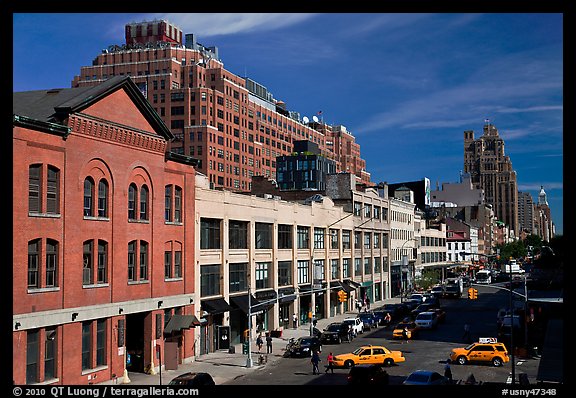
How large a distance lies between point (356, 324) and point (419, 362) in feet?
49.9

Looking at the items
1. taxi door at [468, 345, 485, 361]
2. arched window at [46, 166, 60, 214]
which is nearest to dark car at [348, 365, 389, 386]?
taxi door at [468, 345, 485, 361]

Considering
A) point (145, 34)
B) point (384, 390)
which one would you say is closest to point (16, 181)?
point (384, 390)

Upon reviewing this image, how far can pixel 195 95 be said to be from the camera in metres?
141

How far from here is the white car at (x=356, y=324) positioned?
189 ft

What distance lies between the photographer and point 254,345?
178ft

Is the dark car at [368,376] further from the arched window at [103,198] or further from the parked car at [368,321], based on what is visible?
the parked car at [368,321]

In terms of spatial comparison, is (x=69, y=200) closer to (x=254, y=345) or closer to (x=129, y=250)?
(x=129, y=250)

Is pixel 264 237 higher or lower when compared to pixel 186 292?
higher

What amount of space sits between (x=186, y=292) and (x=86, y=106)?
1552cm

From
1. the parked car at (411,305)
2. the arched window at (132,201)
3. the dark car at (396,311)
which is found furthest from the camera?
the parked car at (411,305)

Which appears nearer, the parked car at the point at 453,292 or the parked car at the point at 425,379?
the parked car at the point at 425,379

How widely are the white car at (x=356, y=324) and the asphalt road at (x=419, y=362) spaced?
0.63 metres

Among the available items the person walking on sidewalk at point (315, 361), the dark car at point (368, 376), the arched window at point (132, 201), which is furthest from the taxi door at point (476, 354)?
the arched window at point (132, 201)

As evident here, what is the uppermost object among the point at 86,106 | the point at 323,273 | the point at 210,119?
the point at 210,119
